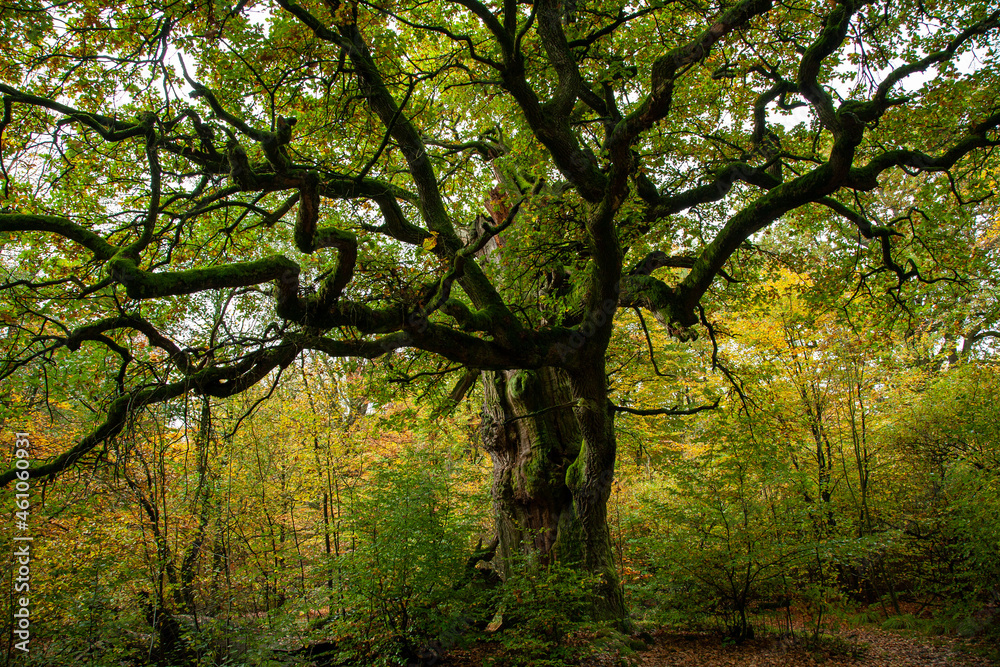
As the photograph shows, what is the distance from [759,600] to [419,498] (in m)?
4.77

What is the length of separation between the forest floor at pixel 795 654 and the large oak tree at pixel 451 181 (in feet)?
4.44

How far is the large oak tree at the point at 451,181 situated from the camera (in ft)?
11.5

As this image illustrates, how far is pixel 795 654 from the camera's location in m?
5.66

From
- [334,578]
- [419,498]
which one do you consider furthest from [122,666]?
[419,498]

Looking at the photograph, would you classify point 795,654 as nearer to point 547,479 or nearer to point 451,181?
point 547,479

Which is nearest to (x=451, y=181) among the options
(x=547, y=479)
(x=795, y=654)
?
(x=547, y=479)

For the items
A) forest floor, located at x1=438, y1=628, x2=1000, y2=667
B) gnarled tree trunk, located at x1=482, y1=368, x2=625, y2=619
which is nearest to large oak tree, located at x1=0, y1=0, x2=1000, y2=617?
gnarled tree trunk, located at x1=482, y1=368, x2=625, y2=619

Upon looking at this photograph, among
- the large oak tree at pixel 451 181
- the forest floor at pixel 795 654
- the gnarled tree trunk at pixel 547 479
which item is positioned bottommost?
the forest floor at pixel 795 654

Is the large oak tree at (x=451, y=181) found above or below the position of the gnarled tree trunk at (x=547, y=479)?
above

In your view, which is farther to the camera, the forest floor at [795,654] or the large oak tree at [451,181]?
the forest floor at [795,654]

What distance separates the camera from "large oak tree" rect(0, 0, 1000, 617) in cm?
350

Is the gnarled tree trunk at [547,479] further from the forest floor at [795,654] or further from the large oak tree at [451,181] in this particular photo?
the forest floor at [795,654]

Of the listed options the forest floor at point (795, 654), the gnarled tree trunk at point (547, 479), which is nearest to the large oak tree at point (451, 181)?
the gnarled tree trunk at point (547, 479)

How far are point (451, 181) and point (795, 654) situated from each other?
7.39 m
